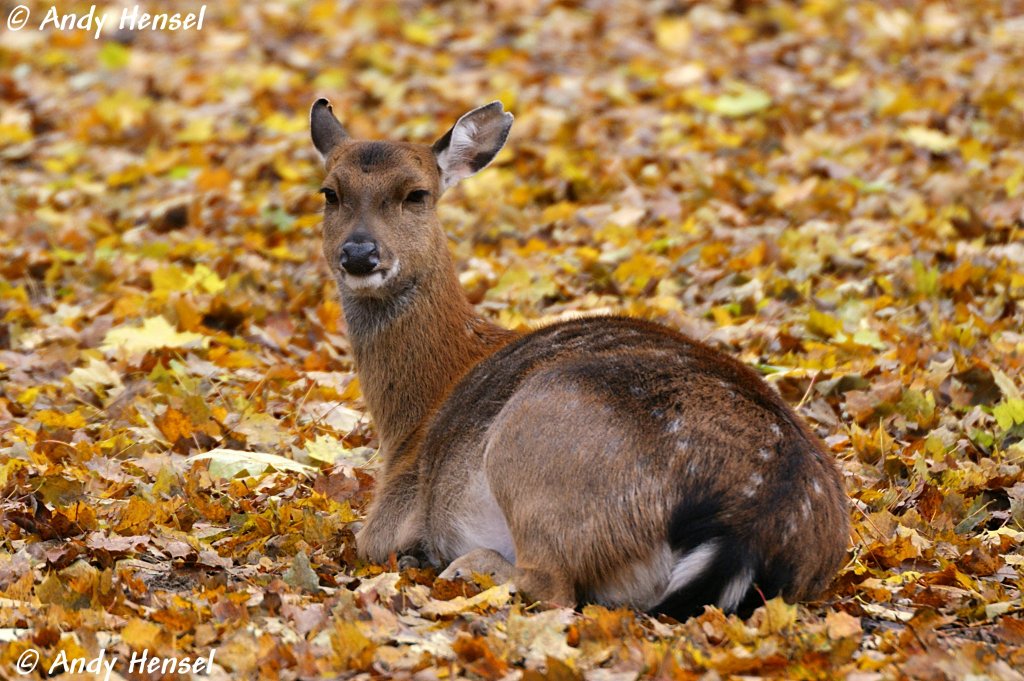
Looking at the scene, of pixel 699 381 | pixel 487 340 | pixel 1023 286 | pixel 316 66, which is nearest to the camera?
pixel 699 381

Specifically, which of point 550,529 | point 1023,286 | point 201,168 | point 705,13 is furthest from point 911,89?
point 550,529

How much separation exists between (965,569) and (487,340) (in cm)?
238

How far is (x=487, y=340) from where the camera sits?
6.63 metres

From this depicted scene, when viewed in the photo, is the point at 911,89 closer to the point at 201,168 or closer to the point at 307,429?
the point at 201,168

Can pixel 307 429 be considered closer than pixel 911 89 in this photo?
Yes

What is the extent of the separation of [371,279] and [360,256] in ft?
0.46

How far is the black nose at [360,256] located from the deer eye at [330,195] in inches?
15.9

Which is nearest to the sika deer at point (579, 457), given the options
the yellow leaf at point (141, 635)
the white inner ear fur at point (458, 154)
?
the white inner ear fur at point (458, 154)

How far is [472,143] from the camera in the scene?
23.3ft

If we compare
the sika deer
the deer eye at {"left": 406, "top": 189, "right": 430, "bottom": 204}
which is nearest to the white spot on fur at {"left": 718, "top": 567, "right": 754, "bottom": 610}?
the sika deer

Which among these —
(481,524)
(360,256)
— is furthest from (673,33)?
(481,524)

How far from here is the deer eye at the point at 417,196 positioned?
6555 mm

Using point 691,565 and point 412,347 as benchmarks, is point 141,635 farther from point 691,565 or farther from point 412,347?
point 412,347

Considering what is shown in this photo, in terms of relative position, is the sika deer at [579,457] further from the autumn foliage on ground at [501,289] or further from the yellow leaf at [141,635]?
the yellow leaf at [141,635]
